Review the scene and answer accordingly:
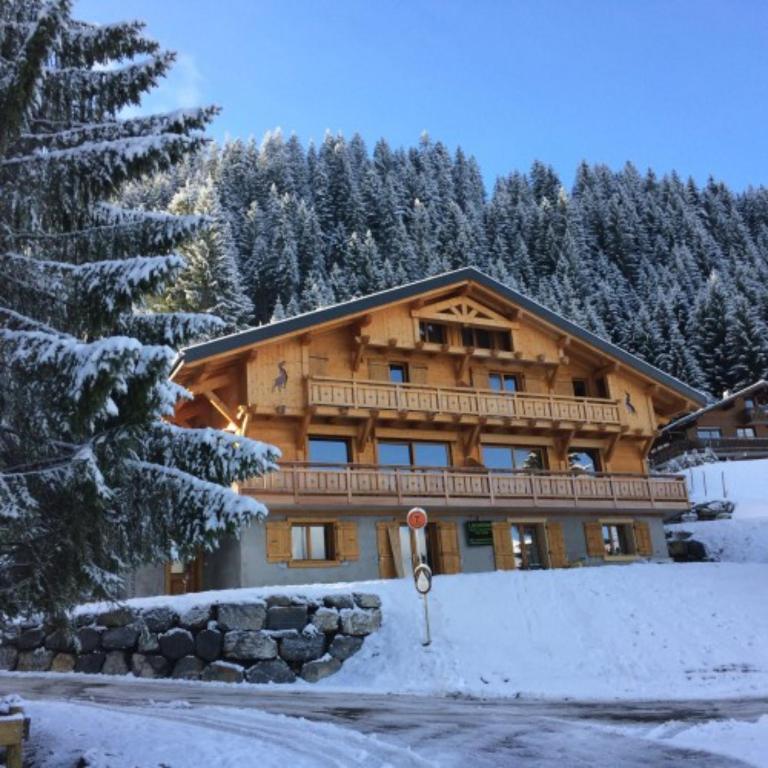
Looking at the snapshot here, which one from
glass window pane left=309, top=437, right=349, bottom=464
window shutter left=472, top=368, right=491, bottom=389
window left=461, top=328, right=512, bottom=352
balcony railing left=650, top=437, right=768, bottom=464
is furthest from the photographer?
balcony railing left=650, top=437, right=768, bottom=464

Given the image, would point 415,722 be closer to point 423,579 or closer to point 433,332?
point 423,579

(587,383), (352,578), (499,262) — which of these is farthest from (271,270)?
(352,578)

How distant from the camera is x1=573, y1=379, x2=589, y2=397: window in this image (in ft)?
99.8

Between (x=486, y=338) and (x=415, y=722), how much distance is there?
19670mm

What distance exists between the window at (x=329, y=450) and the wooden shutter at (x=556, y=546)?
716 cm

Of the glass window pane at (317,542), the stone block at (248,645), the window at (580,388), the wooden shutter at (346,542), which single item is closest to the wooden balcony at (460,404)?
the window at (580,388)

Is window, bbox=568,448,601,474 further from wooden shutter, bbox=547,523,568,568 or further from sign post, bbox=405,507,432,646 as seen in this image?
sign post, bbox=405,507,432,646

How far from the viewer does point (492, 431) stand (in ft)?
90.3

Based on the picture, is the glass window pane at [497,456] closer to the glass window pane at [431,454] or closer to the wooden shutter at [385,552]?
the glass window pane at [431,454]

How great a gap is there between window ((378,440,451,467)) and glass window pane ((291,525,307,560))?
3.80 m

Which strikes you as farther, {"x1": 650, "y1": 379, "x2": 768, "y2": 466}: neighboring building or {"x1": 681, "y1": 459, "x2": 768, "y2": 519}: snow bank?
{"x1": 650, "y1": 379, "x2": 768, "y2": 466}: neighboring building

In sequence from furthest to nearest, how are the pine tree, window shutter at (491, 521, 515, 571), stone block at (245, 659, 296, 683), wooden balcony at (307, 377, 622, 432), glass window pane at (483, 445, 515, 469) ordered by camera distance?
glass window pane at (483, 445, 515, 469)
window shutter at (491, 521, 515, 571)
wooden balcony at (307, 377, 622, 432)
stone block at (245, 659, 296, 683)
the pine tree

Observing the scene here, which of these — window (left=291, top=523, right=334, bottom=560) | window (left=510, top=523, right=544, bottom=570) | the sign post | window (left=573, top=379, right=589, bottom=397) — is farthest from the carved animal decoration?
window (left=573, top=379, right=589, bottom=397)

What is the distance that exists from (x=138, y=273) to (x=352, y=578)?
1680 centimetres
